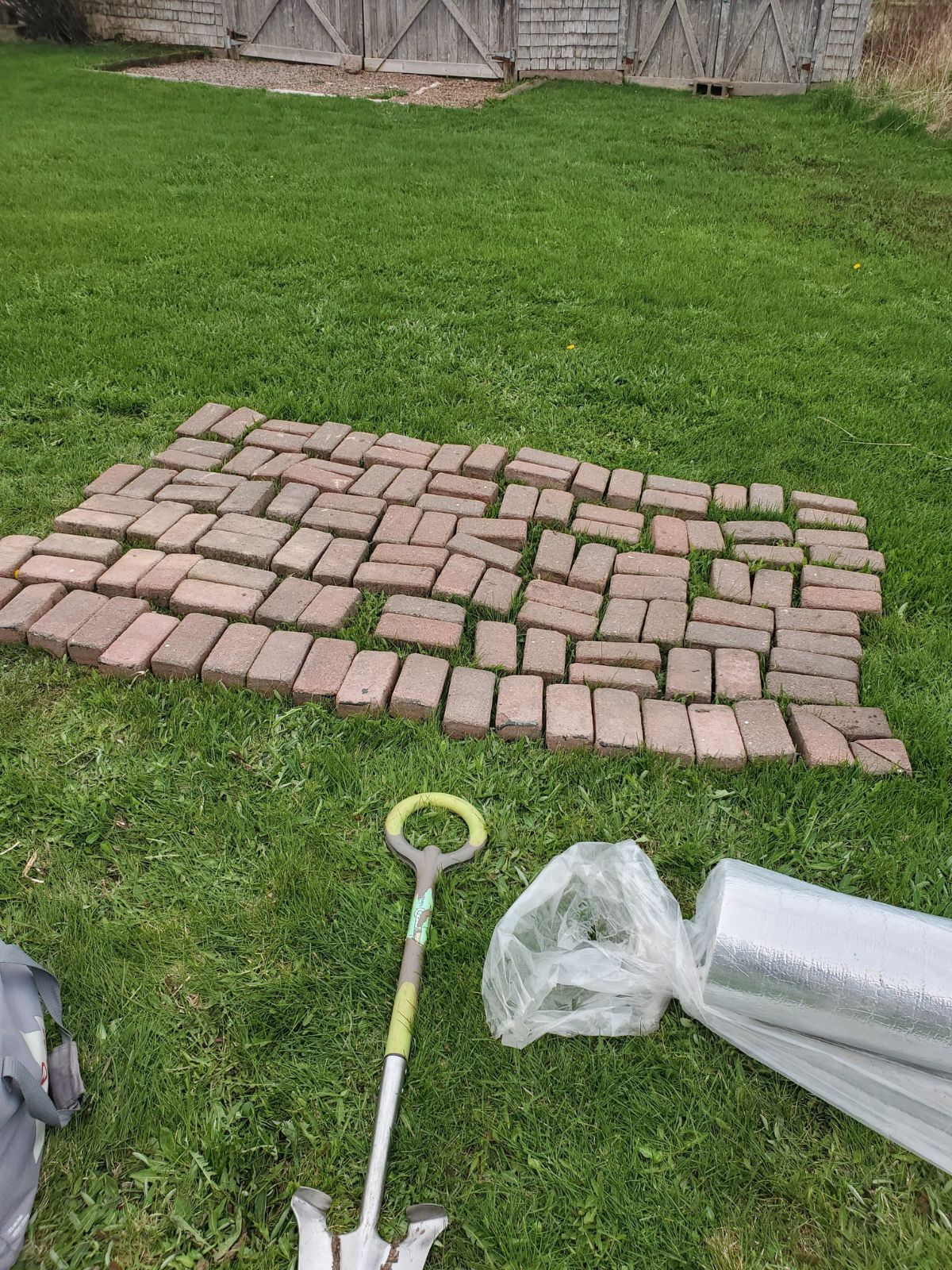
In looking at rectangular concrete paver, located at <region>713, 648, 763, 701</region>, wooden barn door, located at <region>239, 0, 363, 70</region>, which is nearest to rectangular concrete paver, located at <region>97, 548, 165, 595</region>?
rectangular concrete paver, located at <region>713, 648, 763, 701</region>

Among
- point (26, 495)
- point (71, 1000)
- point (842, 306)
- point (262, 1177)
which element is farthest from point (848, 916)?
point (842, 306)

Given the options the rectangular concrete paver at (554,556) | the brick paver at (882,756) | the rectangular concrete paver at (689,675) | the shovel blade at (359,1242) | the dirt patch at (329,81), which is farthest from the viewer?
the dirt patch at (329,81)

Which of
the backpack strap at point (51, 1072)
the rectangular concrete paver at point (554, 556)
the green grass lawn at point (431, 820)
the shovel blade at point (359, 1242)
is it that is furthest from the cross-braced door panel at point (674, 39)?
the shovel blade at point (359, 1242)

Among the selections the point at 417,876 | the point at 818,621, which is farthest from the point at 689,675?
the point at 417,876

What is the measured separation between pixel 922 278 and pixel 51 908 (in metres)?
6.50

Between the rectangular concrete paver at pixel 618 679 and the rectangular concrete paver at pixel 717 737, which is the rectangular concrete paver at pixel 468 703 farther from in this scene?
the rectangular concrete paver at pixel 717 737

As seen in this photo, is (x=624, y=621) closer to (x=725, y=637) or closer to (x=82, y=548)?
(x=725, y=637)

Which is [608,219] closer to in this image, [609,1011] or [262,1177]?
[609,1011]

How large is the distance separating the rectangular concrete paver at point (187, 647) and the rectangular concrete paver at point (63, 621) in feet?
1.03

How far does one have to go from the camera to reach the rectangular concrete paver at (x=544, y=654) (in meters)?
2.82

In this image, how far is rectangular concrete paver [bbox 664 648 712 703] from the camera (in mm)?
Result: 2797

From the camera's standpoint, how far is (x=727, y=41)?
1177 cm

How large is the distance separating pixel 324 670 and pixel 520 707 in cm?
64

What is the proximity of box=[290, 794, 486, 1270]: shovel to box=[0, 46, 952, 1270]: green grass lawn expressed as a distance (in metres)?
0.06
